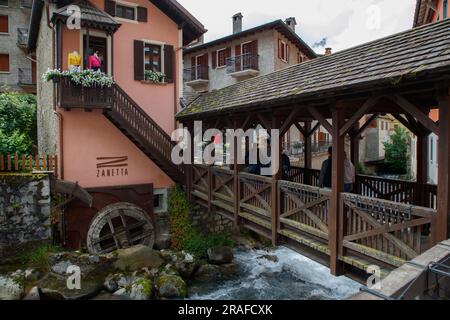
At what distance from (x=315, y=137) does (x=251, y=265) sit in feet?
60.1

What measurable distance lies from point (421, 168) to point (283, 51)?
18.2m

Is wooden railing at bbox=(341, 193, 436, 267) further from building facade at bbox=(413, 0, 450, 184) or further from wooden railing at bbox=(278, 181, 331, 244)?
building facade at bbox=(413, 0, 450, 184)

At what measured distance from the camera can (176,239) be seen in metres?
13.7

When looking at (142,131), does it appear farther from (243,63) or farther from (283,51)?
(283,51)

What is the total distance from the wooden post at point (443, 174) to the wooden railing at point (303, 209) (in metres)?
1.98

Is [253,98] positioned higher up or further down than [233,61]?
further down

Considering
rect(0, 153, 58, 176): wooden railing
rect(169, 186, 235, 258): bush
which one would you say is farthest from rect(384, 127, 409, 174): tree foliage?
rect(0, 153, 58, 176): wooden railing

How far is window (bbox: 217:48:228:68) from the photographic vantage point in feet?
84.4

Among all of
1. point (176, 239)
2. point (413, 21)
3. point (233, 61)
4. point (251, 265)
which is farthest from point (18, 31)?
point (413, 21)

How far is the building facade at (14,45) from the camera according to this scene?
2444cm

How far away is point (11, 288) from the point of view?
29.7 feet

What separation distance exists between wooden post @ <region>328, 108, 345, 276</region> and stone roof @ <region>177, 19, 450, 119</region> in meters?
0.62
